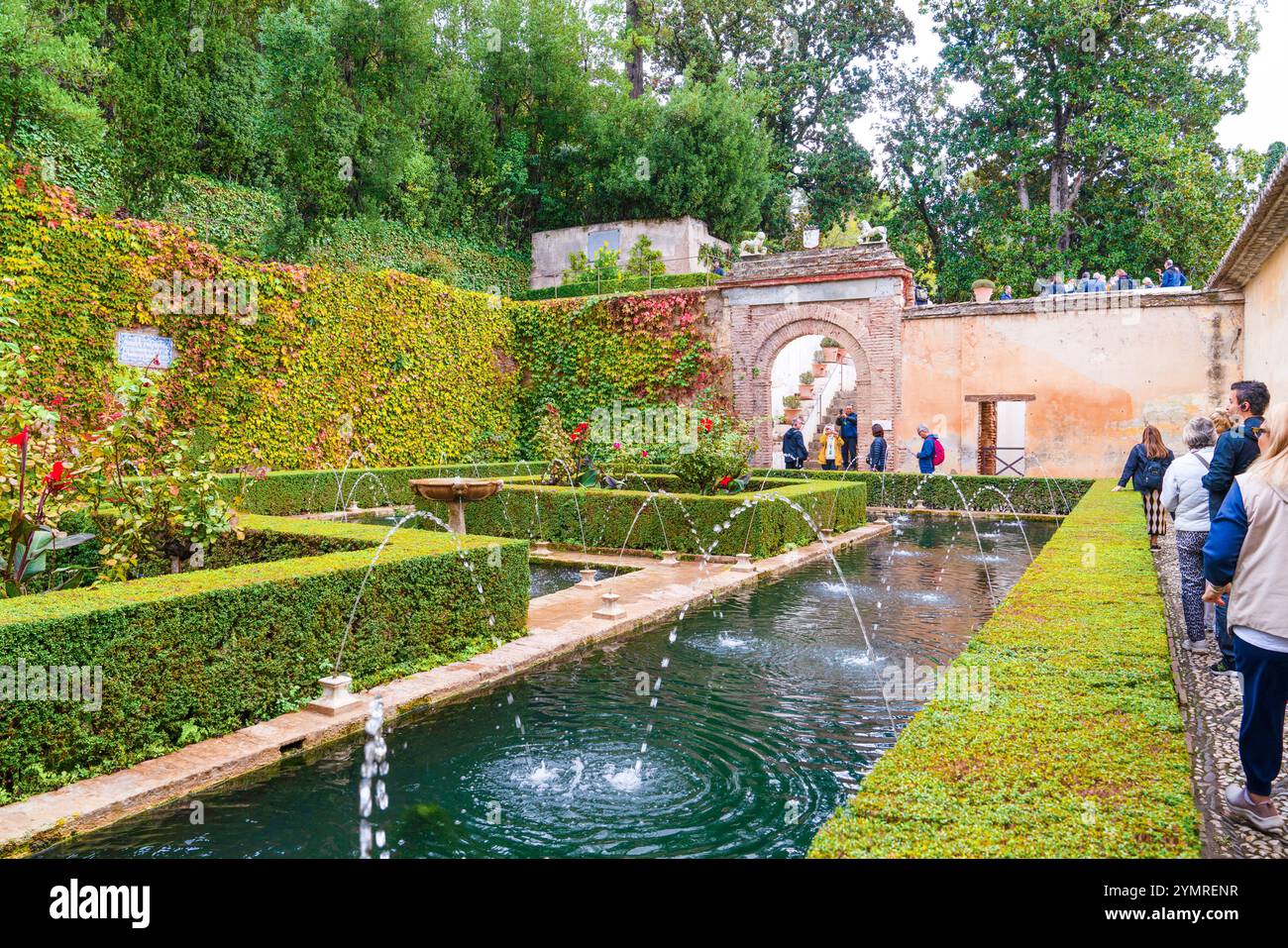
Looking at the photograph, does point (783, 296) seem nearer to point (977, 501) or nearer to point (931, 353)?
point (931, 353)

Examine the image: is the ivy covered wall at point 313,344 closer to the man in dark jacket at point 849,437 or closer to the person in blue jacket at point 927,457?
the man in dark jacket at point 849,437

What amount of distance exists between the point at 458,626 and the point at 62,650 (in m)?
2.63

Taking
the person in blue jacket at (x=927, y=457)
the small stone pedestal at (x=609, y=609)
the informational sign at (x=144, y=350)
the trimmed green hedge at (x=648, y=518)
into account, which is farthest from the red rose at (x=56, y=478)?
the person in blue jacket at (x=927, y=457)

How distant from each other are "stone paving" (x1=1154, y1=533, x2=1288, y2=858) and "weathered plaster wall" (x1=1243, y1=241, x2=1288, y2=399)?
280 inches

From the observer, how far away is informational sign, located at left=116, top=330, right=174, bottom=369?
1220cm

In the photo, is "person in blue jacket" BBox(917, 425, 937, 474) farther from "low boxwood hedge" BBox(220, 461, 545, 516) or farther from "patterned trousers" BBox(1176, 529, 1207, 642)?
Result: "patterned trousers" BBox(1176, 529, 1207, 642)

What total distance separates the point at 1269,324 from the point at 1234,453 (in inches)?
396

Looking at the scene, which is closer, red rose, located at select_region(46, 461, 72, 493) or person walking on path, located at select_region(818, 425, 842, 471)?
red rose, located at select_region(46, 461, 72, 493)

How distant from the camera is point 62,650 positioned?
385 cm

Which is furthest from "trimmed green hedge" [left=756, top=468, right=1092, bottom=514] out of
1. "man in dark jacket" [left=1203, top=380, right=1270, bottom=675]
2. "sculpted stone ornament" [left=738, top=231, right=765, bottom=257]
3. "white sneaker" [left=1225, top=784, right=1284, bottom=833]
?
"white sneaker" [left=1225, top=784, right=1284, bottom=833]

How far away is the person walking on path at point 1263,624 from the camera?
3021 mm

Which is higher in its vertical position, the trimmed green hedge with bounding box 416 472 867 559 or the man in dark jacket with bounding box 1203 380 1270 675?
the man in dark jacket with bounding box 1203 380 1270 675

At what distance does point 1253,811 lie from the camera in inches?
123
